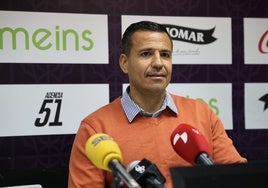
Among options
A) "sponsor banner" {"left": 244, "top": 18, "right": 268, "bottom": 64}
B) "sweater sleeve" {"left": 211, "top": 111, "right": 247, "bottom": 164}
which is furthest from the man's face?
"sponsor banner" {"left": 244, "top": 18, "right": 268, "bottom": 64}

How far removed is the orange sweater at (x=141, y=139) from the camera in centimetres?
129

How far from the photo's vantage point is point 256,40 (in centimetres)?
219

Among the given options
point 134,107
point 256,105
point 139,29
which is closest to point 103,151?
point 134,107

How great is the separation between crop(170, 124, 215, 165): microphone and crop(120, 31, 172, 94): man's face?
1.06 ft

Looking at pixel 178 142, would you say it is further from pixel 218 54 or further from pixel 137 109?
pixel 218 54

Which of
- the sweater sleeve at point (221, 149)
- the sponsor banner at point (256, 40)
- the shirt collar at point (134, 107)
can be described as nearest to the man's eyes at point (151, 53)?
the shirt collar at point (134, 107)

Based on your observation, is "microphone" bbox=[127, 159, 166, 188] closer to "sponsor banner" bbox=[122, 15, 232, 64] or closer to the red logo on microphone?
"sponsor banner" bbox=[122, 15, 232, 64]

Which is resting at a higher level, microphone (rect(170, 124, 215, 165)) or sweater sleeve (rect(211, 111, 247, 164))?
microphone (rect(170, 124, 215, 165))

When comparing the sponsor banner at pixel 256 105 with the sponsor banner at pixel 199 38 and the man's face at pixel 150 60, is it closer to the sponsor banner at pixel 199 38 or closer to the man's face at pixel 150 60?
the sponsor banner at pixel 199 38

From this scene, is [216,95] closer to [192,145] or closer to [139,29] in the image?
[139,29]

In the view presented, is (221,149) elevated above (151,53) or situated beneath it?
situated beneath

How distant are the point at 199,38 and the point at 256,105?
1.77 feet

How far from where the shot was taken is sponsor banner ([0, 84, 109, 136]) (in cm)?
183

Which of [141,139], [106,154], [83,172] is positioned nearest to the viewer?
[106,154]
